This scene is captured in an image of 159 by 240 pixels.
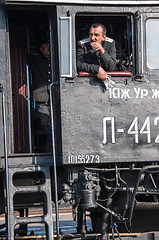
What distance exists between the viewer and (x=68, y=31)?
4.80 m

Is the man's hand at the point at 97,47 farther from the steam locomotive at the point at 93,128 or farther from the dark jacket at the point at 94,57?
the steam locomotive at the point at 93,128

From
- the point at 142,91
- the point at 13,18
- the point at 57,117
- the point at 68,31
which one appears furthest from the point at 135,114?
the point at 13,18

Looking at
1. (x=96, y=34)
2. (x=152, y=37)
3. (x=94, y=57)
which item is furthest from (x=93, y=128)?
(x=152, y=37)

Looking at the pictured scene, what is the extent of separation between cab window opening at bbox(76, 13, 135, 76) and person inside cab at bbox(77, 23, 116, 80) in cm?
24

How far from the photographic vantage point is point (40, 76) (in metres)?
5.77

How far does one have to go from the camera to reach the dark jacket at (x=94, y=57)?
191 inches

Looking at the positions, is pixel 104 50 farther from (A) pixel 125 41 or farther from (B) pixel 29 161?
(B) pixel 29 161

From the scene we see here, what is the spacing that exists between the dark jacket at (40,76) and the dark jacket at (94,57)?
0.82 meters

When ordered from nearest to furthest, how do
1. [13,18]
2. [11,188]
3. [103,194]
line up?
1. [11,188]
2. [103,194]
3. [13,18]

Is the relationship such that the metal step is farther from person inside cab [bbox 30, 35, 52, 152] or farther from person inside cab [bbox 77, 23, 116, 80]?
person inside cab [bbox 77, 23, 116, 80]

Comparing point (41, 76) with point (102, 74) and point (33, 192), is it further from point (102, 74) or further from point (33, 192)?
point (33, 192)

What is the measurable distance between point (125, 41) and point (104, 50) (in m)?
0.52

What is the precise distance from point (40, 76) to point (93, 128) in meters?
1.43

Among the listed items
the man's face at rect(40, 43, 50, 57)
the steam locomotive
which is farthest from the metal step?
the man's face at rect(40, 43, 50, 57)
